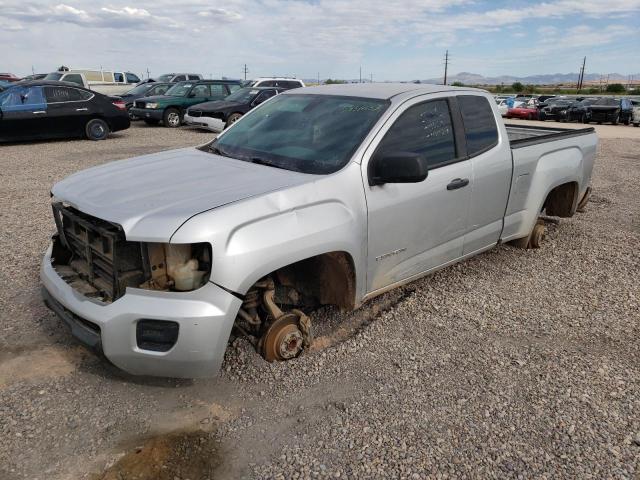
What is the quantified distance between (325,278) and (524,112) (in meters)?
30.4

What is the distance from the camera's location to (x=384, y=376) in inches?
131

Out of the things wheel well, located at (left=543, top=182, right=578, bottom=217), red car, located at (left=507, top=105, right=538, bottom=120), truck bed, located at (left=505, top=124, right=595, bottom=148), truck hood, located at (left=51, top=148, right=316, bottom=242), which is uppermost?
truck bed, located at (left=505, top=124, right=595, bottom=148)

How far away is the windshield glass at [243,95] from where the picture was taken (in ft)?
55.3

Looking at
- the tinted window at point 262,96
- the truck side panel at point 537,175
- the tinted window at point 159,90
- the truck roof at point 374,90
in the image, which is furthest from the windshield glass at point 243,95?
the truck roof at point 374,90

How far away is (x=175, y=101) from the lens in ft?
58.7

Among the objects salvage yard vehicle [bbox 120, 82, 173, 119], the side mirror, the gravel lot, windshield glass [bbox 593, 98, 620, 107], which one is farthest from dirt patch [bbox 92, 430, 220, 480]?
windshield glass [bbox 593, 98, 620, 107]

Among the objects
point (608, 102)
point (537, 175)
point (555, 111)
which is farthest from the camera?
point (555, 111)

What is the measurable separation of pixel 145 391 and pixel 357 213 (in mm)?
1674

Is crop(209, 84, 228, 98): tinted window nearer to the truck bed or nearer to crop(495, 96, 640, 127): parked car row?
crop(495, 96, 640, 127): parked car row

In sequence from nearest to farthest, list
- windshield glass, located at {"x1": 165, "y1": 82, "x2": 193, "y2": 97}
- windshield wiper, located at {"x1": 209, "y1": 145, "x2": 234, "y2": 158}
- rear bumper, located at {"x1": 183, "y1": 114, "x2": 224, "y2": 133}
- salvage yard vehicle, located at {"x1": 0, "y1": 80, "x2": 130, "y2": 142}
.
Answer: windshield wiper, located at {"x1": 209, "y1": 145, "x2": 234, "y2": 158} < salvage yard vehicle, located at {"x1": 0, "y1": 80, "x2": 130, "y2": 142} < rear bumper, located at {"x1": 183, "y1": 114, "x2": 224, "y2": 133} < windshield glass, located at {"x1": 165, "y1": 82, "x2": 193, "y2": 97}

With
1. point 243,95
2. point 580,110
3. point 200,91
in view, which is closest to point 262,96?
point 243,95

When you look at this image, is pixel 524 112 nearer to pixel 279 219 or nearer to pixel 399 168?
pixel 399 168

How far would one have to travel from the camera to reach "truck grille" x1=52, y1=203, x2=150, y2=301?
9.07 ft

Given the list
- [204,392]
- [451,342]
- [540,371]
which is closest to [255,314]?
[204,392]
